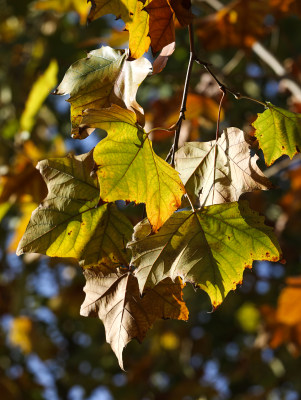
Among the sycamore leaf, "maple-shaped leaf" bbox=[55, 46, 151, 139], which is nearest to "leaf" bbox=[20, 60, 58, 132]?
"maple-shaped leaf" bbox=[55, 46, 151, 139]

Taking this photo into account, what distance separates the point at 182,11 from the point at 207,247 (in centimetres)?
38

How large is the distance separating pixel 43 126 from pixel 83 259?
394 cm

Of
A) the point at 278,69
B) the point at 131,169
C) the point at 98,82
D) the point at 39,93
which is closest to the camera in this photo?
the point at 131,169

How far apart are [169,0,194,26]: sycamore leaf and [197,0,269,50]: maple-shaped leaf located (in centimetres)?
154

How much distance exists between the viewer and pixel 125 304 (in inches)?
35.6

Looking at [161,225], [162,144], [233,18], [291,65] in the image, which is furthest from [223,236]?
[162,144]

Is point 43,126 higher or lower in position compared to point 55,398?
higher

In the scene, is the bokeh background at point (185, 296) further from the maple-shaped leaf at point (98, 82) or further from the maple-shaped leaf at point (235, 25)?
the maple-shaped leaf at point (98, 82)

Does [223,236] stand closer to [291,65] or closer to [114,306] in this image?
[114,306]

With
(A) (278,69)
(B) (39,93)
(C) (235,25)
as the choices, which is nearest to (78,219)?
(B) (39,93)

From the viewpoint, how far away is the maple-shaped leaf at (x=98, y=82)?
0.92 m

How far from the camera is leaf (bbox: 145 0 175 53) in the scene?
824 millimetres

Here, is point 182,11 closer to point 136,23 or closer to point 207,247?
point 136,23

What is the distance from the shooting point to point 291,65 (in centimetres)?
293
